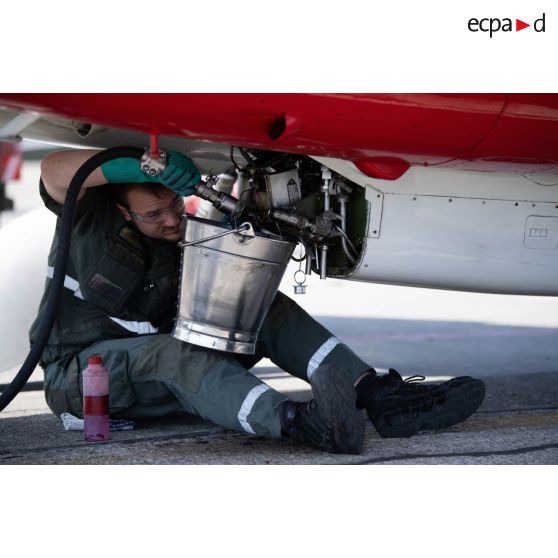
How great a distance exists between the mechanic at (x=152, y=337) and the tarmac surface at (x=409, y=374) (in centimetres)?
11

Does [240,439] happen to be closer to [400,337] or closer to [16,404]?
[16,404]

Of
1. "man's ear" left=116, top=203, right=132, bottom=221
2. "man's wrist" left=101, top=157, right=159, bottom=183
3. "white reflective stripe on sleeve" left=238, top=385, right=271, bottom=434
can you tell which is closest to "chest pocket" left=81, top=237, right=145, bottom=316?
"man's ear" left=116, top=203, right=132, bottom=221

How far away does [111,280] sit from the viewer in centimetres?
Answer: 360

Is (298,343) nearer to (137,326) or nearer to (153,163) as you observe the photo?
(137,326)

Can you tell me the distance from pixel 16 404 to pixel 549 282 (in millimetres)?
2262

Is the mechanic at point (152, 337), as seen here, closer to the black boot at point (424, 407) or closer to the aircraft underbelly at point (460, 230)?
the black boot at point (424, 407)

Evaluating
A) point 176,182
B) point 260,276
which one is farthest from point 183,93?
point 260,276

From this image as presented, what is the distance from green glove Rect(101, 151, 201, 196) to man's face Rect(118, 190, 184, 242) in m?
0.12

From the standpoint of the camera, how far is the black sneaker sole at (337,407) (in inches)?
120

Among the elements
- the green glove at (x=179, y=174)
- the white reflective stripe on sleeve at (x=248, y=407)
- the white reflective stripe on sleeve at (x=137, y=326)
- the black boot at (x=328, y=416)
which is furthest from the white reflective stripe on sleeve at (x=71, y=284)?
the black boot at (x=328, y=416)

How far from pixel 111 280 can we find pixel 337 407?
0.98 m

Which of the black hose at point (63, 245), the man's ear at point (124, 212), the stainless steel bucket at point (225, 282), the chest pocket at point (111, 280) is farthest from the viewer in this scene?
the man's ear at point (124, 212)

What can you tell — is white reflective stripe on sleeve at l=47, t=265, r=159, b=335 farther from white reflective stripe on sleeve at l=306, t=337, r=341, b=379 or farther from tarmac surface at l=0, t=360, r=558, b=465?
white reflective stripe on sleeve at l=306, t=337, r=341, b=379
